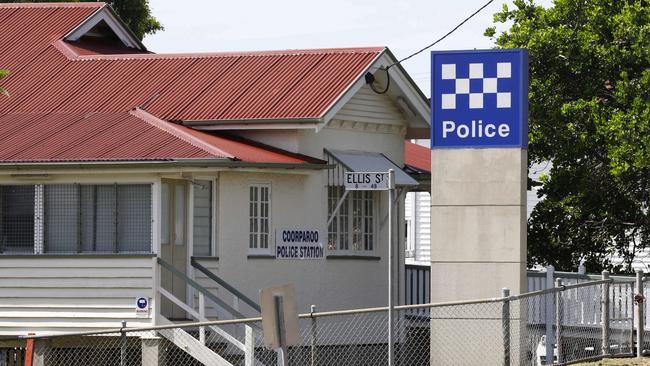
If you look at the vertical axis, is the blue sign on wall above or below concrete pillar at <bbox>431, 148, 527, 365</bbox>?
above

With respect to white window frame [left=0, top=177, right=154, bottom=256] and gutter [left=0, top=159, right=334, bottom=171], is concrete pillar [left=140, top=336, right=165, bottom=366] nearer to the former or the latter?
white window frame [left=0, top=177, right=154, bottom=256]

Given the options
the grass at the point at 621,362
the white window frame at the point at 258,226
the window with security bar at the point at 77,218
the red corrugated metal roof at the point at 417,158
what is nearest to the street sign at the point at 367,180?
the grass at the point at 621,362

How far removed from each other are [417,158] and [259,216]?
290 inches

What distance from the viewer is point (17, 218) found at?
2503 cm

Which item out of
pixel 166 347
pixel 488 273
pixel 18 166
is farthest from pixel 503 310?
pixel 18 166

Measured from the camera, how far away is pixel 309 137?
26.7 metres

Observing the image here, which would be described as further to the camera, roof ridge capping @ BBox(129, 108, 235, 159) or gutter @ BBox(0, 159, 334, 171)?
roof ridge capping @ BBox(129, 108, 235, 159)

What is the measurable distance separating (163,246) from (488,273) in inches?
237

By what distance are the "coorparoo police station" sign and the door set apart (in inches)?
70.3

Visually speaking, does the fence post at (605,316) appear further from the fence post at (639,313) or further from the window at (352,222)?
the window at (352,222)

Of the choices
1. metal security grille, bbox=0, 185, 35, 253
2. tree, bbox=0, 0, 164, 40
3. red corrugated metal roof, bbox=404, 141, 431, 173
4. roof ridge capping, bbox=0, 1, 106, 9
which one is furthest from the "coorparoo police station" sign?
tree, bbox=0, 0, 164, 40

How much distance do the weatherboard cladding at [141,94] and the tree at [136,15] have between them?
13340 millimetres

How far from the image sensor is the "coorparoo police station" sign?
2616cm

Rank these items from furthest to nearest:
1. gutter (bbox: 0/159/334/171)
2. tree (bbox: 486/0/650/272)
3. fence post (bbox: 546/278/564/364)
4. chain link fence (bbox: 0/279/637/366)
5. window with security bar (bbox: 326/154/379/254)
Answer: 1. tree (bbox: 486/0/650/272)
2. window with security bar (bbox: 326/154/379/254)
3. gutter (bbox: 0/159/334/171)
4. fence post (bbox: 546/278/564/364)
5. chain link fence (bbox: 0/279/637/366)
